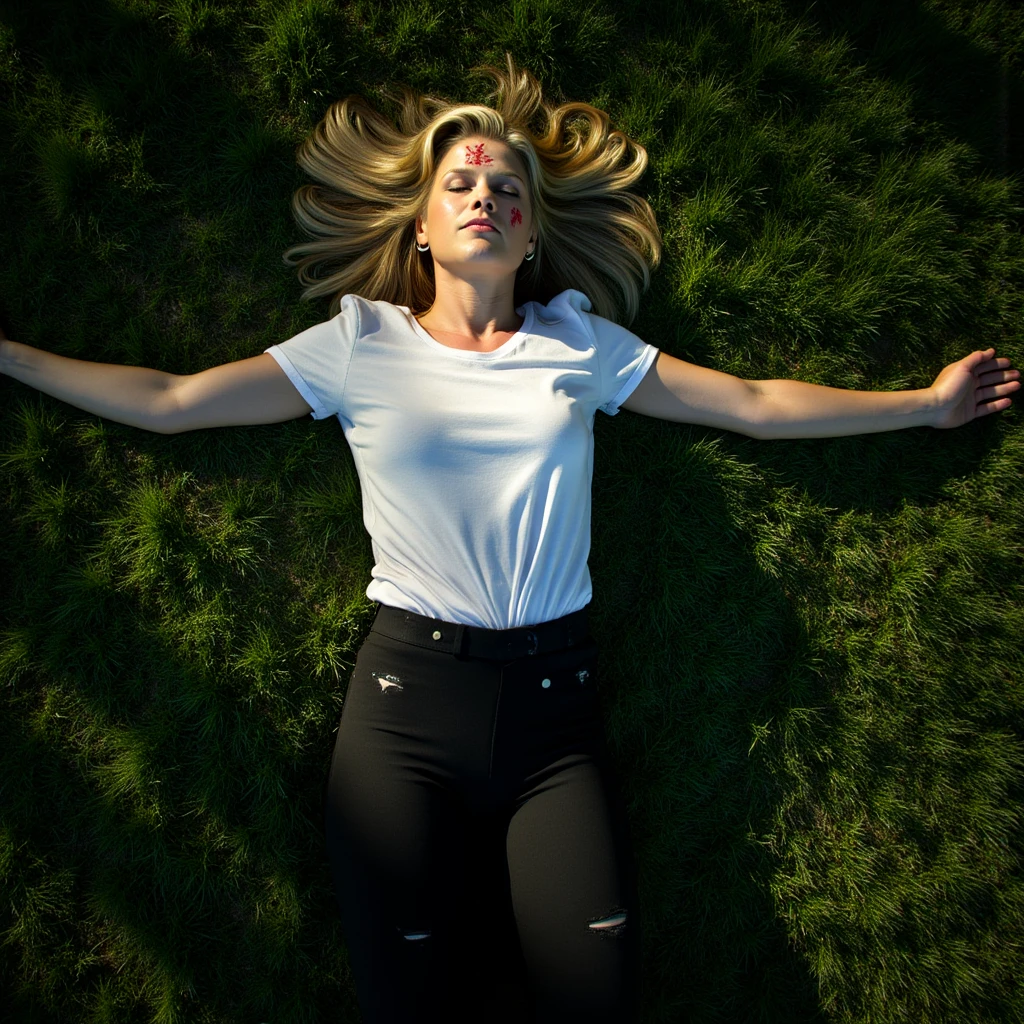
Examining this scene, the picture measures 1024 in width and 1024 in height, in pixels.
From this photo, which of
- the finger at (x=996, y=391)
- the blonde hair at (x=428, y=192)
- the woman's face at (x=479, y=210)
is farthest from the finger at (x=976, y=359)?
the woman's face at (x=479, y=210)

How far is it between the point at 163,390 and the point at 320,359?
0.65 metres

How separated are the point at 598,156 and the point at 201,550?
2581 mm

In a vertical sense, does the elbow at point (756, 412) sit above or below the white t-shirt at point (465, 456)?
above

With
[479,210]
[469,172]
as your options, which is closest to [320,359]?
[479,210]

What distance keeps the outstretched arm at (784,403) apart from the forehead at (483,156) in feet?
3.34

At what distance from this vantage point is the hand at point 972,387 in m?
3.40

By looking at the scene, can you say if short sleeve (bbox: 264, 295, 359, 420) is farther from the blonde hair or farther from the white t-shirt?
the blonde hair

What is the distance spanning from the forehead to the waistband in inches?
72.3

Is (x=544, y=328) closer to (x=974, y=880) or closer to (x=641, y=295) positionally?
(x=641, y=295)

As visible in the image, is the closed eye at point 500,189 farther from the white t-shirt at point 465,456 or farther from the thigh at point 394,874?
the thigh at point 394,874

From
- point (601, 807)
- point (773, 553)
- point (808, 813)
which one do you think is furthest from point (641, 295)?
point (808, 813)

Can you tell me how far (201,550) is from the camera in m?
3.29

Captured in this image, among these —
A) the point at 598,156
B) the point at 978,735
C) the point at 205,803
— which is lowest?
the point at 205,803

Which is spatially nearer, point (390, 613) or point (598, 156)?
point (390, 613)
